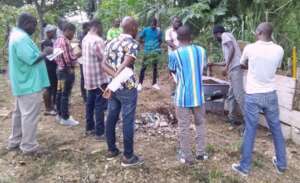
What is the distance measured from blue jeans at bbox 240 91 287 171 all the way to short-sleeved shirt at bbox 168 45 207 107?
0.60m

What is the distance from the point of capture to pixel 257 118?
443cm

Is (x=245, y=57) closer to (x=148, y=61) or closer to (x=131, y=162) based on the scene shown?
(x=131, y=162)

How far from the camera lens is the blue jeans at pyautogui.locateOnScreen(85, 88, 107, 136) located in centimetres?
541

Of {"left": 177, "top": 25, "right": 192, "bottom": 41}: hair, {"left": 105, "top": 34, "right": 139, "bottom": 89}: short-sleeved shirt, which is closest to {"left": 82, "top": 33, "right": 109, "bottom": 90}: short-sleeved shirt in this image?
{"left": 105, "top": 34, "right": 139, "bottom": 89}: short-sleeved shirt

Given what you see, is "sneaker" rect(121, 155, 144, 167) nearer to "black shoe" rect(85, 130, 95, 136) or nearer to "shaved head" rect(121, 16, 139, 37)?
"black shoe" rect(85, 130, 95, 136)

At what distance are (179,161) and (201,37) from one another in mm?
4737

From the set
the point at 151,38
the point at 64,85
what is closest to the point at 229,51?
the point at 64,85

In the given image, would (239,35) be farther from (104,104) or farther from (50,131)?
(50,131)

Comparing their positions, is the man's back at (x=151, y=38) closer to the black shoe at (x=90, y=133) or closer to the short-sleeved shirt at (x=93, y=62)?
the short-sleeved shirt at (x=93, y=62)

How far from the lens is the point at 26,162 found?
494 centimetres

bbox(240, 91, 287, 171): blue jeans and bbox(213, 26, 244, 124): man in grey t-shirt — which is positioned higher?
bbox(213, 26, 244, 124): man in grey t-shirt

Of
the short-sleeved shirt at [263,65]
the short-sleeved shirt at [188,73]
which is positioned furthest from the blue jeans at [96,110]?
the short-sleeved shirt at [263,65]

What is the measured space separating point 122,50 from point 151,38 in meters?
4.31

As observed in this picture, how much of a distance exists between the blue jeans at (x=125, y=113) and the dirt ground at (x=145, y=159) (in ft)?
1.10
